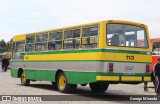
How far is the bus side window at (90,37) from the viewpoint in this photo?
1477cm

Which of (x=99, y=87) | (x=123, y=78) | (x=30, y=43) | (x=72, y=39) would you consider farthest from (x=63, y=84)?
(x=30, y=43)

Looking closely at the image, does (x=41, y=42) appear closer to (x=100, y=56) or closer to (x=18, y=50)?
(x=18, y=50)

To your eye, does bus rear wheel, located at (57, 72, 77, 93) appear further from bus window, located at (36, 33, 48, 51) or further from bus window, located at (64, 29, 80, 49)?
bus window, located at (36, 33, 48, 51)

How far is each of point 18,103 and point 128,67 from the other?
4343 mm

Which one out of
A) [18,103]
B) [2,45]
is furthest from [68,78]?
[2,45]

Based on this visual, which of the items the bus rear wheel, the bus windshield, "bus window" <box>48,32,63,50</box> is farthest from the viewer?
"bus window" <box>48,32,63,50</box>

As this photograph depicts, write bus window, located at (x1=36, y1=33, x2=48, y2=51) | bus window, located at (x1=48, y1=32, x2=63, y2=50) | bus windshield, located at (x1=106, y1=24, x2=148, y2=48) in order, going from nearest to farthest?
bus windshield, located at (x1=106, y1=24, x2=148, y2=48) < bus window, located at (x1=48, y1=32, x2=63, y2=50) < bus window, located at (x1=36, y1=33, x2=48, y2=51)

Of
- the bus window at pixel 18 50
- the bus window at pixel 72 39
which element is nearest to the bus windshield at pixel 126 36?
the bus window at pixel 72 39

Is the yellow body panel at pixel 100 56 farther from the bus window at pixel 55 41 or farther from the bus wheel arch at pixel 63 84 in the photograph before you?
the bus wheel arch at pixel 63 84

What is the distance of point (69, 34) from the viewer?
1677 cm

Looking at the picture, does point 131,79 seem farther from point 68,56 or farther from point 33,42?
point 33,42

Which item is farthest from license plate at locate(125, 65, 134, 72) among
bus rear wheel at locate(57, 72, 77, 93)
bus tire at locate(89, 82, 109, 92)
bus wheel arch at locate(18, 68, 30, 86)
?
bus wheel arch at locate(18, 68, 30, 86)

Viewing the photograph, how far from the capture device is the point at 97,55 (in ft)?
47.0

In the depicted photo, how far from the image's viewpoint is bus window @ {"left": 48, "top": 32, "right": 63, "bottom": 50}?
17516 millimetres
